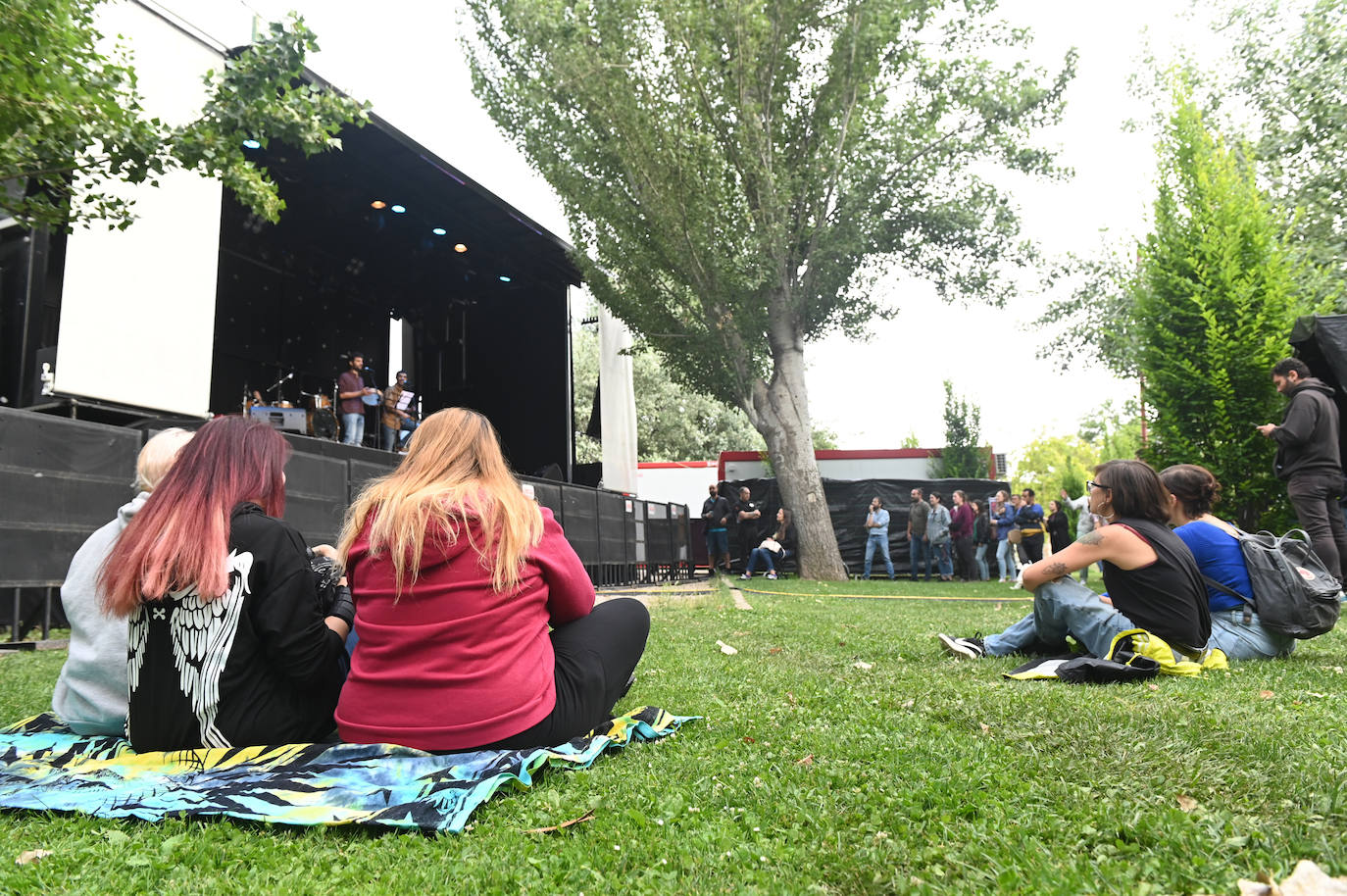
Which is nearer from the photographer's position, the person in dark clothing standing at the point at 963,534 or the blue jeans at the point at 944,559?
the blue jeans at the point at 944,559

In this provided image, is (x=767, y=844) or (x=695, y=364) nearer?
(x=767, y=844)

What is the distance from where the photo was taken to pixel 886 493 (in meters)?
19.8

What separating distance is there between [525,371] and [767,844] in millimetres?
19211

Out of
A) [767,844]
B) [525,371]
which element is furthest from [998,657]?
[525,371]

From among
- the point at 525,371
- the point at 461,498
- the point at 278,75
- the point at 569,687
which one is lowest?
the point at 569,687

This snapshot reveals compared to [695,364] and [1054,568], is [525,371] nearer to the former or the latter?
[695,364]

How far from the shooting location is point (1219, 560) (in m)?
4.03

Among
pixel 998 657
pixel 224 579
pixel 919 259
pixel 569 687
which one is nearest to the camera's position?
pixel 224 579

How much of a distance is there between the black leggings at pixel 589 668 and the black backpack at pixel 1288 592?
9.95 feet

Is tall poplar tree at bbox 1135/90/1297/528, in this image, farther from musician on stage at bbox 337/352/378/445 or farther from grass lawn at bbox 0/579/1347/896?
musician on stage at bbox 337/352/378/445

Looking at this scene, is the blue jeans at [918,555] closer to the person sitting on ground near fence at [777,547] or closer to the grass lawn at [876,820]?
the person sitting on ground near fence at [777,547]

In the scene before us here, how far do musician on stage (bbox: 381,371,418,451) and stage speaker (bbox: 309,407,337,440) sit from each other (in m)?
0.94

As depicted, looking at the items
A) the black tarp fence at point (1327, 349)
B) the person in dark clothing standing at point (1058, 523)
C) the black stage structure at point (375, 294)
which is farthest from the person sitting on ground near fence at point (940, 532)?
the black tarp fence at point (1327, 349)

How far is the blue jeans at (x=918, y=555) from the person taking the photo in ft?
56.4
